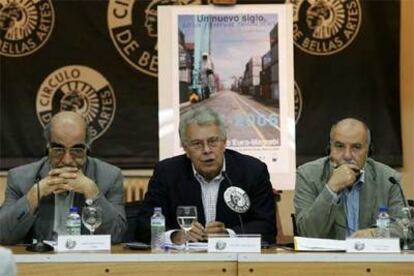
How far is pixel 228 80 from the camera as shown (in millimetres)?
4965

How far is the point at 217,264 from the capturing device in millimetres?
2889

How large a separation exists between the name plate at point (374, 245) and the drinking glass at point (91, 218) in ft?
3.62

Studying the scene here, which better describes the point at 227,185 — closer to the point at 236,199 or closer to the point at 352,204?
the point at 236,199

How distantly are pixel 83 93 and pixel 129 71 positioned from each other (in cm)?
41

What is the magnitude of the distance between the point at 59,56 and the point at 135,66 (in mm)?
583

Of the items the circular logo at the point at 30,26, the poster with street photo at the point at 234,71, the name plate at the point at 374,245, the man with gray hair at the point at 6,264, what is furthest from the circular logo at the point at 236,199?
the circular logo at the point at 30,26

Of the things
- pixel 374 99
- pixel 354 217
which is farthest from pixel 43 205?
pixel 374 99

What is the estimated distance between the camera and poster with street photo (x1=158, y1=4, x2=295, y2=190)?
15.9ft

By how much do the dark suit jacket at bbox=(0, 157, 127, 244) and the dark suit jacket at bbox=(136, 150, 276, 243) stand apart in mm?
153

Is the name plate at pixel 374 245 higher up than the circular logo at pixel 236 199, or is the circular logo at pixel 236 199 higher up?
the circular logo at pixel 236 199

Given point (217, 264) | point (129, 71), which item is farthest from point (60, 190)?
point (129, 71)

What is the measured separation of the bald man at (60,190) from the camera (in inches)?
138

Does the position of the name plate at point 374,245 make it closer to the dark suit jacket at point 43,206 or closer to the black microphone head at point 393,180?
the black microphone head at point 393,180

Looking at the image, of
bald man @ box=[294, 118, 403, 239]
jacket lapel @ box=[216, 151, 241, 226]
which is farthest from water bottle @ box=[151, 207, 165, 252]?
bald man @ box=[294, 118, 403, 239]
